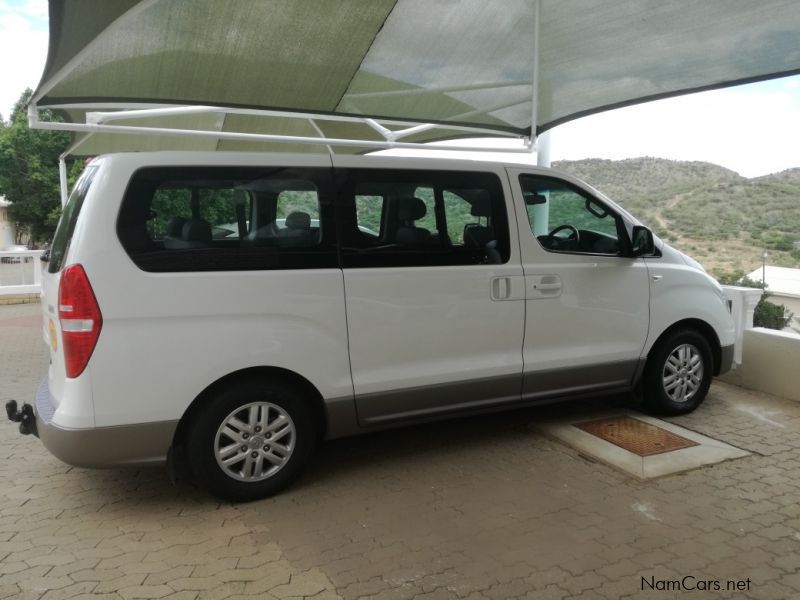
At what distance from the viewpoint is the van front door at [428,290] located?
12.5ft

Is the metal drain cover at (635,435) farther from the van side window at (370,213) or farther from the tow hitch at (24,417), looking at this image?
the tow hitch at (24,417)

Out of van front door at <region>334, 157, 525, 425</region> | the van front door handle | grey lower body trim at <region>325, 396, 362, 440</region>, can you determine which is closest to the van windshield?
van front door at <region>334, 157, 525, 425</region>

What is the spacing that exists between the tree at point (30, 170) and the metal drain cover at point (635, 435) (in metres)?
23.3

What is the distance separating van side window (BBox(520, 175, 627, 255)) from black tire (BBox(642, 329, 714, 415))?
97 cm

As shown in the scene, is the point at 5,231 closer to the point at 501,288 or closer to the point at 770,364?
the point at 501,288

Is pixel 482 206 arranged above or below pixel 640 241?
above

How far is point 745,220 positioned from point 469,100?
7886mm

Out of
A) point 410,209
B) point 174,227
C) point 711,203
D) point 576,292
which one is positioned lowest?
point 576,292

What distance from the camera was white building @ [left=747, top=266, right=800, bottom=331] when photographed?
7.91 metres

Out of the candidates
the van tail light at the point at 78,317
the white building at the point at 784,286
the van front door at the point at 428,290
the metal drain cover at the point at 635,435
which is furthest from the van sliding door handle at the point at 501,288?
the white building at the point at 784,286

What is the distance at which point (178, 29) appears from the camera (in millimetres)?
5086

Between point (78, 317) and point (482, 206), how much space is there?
2547mm

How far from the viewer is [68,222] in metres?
3.45

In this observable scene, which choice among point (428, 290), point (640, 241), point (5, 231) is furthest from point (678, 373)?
point (5, 231)
